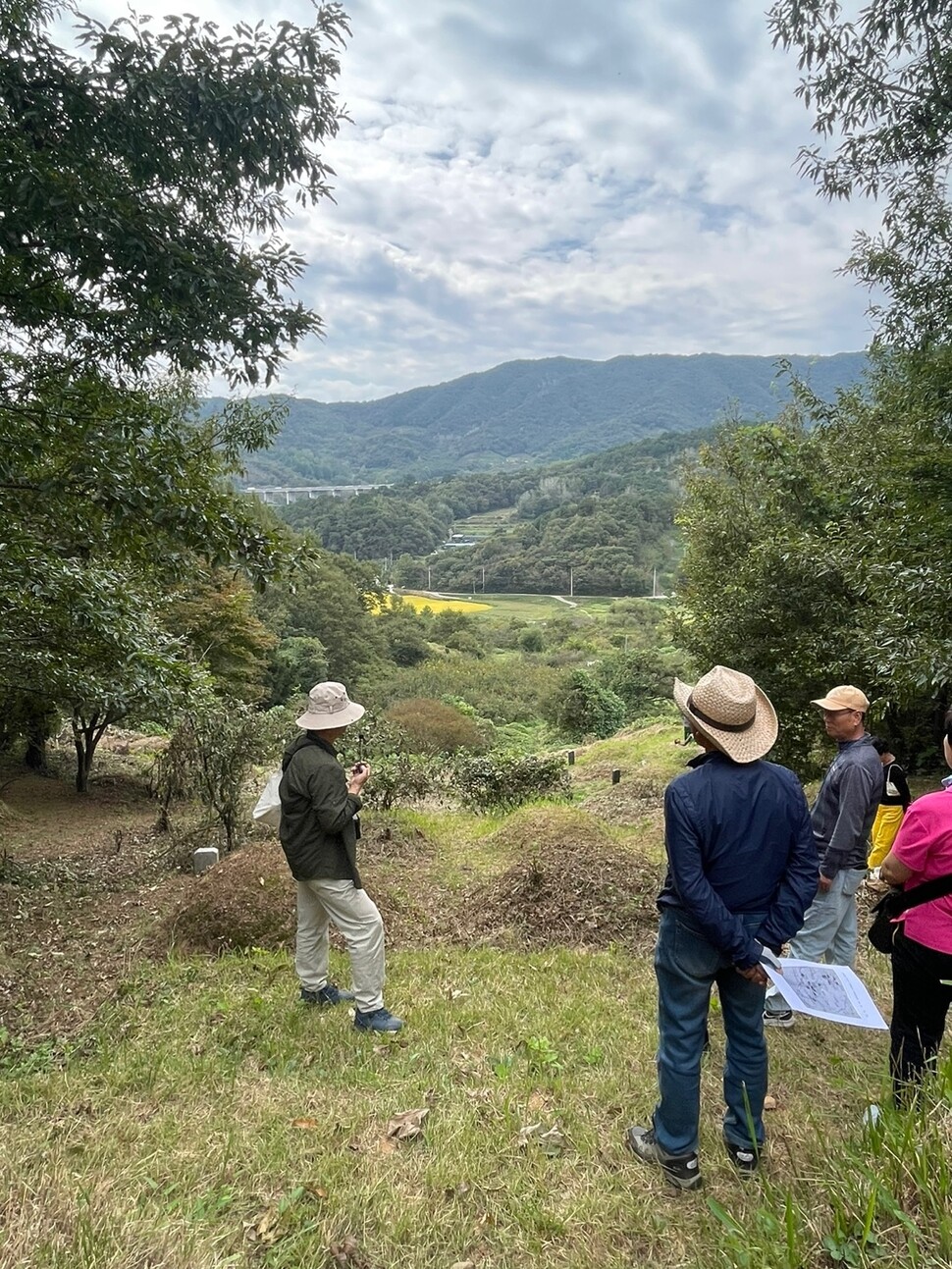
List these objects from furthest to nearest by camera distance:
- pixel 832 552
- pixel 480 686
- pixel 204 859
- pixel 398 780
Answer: pixel 480 686
pixel 398 780
pixel 832 552
pixel 204 859

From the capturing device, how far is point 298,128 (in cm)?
435

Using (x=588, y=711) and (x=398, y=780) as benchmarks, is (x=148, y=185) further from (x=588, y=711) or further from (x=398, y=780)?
(x=588, y=711)

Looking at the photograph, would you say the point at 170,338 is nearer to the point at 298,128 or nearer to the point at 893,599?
the point at 298,128

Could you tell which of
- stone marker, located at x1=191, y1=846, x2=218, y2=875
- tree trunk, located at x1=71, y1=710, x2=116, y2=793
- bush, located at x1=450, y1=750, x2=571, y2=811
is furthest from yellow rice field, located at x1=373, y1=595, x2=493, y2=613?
stone marker, located at x1=191, y1=846, x2=218, y2=875

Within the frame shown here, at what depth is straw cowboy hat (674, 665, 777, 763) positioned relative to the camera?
242cm

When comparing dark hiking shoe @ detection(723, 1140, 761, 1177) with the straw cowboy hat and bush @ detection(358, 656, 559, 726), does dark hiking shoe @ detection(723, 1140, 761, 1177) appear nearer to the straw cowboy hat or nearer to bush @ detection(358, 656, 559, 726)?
the straw cowboy hat

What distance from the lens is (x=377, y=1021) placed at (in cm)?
374

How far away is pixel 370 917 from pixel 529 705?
36097mm

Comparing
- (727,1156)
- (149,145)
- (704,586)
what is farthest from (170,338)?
(704,586)

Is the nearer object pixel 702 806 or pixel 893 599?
pixel 702 806

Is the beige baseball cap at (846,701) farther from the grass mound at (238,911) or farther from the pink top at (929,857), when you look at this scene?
the grass mound at (238,911)

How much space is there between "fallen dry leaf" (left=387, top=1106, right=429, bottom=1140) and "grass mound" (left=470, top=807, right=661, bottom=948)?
271cm

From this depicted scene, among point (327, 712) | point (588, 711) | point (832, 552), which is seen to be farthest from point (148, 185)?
point (588, 711)

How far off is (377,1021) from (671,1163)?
182cm
